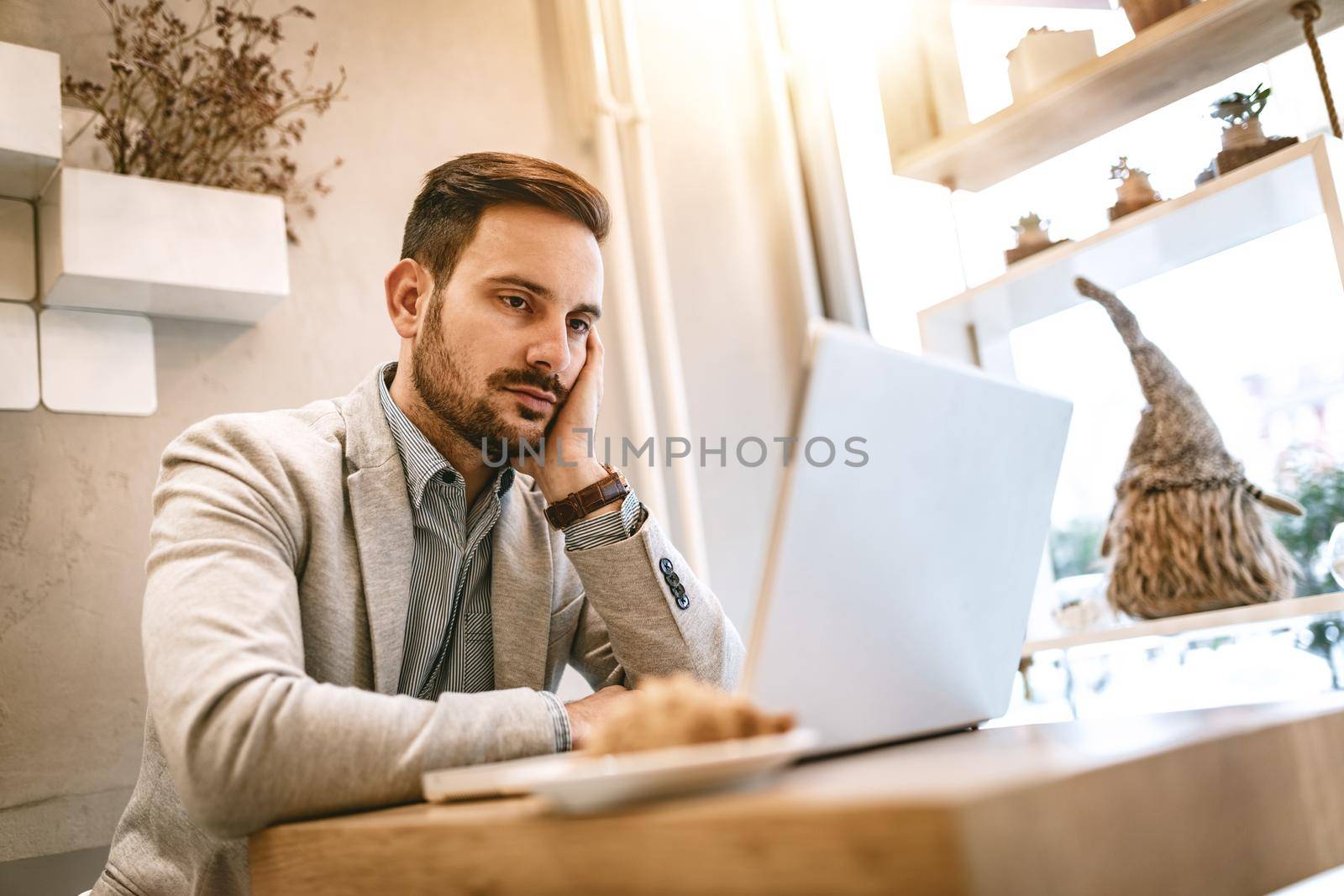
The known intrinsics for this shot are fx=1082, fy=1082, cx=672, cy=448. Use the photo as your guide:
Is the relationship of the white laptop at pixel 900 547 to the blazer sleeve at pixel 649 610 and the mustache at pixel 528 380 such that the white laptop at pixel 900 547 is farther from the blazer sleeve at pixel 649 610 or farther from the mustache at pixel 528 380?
the mustache at pixel 528 380

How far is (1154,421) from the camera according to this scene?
1828 millimetres

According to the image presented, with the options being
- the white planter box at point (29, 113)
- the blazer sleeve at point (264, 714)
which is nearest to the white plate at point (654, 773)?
the blazer sleeve at point (264, 714)

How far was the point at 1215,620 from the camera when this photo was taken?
5.71ft

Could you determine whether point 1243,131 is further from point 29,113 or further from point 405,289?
point 29,113

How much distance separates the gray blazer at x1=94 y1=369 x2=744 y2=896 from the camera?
0.85 m

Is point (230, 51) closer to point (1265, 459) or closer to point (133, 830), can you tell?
point (133, 830)

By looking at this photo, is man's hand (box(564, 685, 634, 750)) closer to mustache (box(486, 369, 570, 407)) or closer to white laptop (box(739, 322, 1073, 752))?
white laptop (box(739, 322, 1073, 752))

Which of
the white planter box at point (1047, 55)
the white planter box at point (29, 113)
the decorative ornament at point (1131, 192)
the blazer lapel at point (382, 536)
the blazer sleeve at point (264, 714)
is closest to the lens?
the blazer sleeve at point (264, 714)

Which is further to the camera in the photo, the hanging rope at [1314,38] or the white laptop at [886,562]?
the hanging rope at [1314,38]

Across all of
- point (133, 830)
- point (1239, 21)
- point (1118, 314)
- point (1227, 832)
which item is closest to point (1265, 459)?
point (1118, 314)

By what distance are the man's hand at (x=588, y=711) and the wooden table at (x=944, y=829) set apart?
0.72 feet

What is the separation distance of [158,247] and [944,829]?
1.63 meters

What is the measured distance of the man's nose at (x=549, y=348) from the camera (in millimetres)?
1497

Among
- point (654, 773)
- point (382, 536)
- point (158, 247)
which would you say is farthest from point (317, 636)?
point (158, 247)
